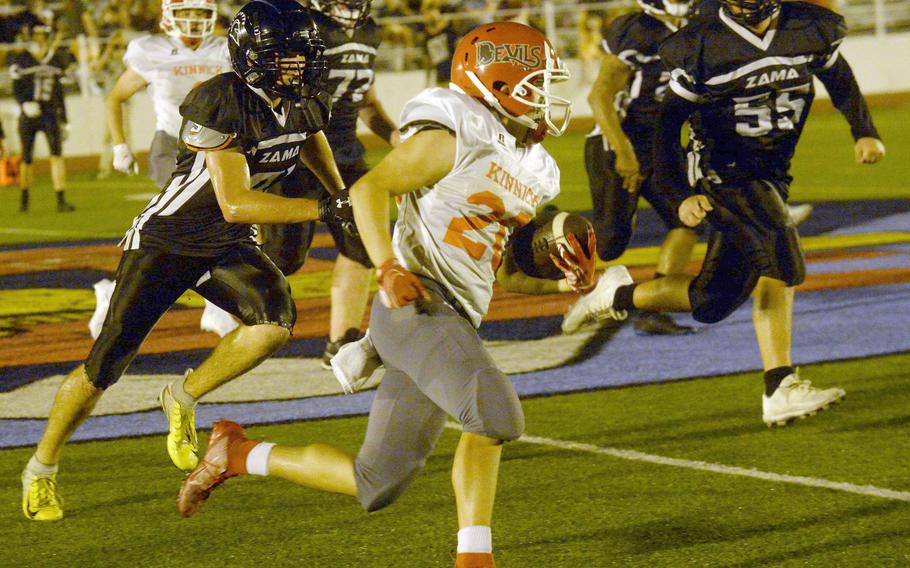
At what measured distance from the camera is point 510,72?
4.12 m

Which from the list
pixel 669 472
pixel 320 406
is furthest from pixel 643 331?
pixel 669 472

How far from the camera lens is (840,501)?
486 centimetres

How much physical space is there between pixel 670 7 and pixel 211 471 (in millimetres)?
4027

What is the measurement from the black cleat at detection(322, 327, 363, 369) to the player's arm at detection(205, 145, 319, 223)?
7.59 feet

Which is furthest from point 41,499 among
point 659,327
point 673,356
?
point 659,327

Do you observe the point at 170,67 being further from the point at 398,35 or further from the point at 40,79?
the point at 398,35

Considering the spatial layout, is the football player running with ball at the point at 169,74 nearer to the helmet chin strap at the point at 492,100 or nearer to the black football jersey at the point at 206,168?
the black football jersey at the point at 206,168

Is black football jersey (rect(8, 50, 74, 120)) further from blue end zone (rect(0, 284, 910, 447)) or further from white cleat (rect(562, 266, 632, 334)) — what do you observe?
white cleat (rect(562, 266, 632, 334))

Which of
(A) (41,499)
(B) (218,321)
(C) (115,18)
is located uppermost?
(A) (41,499)

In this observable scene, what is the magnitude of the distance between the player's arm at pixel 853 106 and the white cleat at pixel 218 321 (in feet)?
10.8

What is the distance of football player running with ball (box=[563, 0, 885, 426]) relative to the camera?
19.5ft

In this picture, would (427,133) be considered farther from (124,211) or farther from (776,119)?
(124,211)

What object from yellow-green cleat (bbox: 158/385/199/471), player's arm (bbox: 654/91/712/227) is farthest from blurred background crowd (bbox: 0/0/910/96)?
Answer: yellow-green cleat (bbox: 158/385/199/471)

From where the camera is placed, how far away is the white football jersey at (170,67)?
7926mm
